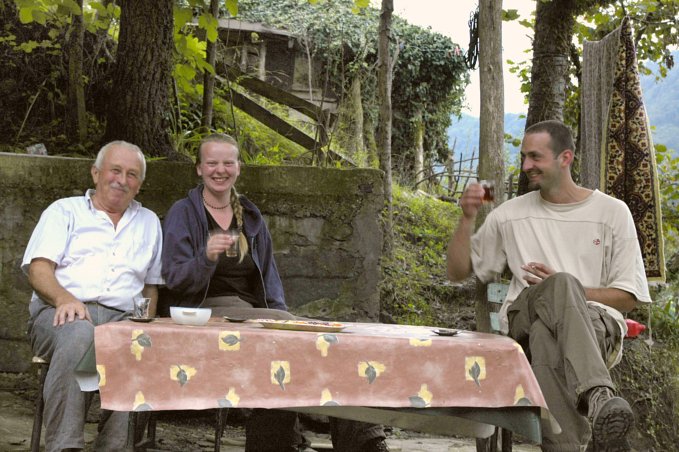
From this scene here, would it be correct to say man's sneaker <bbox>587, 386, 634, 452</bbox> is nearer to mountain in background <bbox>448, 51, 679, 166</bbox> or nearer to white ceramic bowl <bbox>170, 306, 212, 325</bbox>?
white ceramic bowl <bbox>170, 306, 212, 325</bbox>

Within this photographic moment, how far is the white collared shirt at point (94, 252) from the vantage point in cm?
396

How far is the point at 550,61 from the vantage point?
19.9 feet

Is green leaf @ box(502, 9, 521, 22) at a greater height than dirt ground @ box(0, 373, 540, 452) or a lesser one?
greater

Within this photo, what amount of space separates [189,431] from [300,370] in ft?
8.52

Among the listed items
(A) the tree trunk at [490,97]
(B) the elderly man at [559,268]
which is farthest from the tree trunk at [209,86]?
(B) the elderly man at [559,268]

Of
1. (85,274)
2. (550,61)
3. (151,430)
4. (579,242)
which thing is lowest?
(151,430)

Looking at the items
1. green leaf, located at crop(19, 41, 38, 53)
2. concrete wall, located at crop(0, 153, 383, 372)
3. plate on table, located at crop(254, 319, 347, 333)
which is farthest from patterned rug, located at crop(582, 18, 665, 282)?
green leaf, located at crop(19, 41, 38, 53)

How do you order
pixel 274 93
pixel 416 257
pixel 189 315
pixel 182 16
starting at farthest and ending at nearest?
pixel 416 257, pixel 274 93, pixel 182 16, pixel 189 315

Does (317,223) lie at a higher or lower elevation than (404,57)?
lower

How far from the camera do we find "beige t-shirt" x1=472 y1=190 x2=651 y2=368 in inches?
161

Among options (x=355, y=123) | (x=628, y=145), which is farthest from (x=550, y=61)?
(x=355, y=123)

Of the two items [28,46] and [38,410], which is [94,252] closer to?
[38,410]

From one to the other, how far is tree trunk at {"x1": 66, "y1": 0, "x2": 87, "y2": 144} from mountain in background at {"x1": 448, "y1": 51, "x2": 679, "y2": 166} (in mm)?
2955

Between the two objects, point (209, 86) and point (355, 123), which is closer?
point (209, 86)
